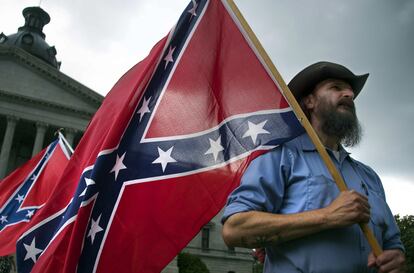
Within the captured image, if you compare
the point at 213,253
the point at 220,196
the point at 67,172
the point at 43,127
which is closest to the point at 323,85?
the point at 220,196

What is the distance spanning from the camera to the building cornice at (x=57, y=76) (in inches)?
1526

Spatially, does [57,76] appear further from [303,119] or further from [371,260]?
[371,260]

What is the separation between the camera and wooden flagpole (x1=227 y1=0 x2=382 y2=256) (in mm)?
2227

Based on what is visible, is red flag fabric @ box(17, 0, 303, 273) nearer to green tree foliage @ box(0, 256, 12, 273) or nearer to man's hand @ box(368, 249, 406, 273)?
man's hand @ box(368, 249, 406, 273)

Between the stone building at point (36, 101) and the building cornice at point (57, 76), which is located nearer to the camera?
the stone building at point (36, 101)

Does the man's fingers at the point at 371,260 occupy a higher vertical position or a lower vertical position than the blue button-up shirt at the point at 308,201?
lower

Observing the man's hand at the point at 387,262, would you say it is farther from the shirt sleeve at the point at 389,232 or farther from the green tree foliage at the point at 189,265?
the green tree foliage at the point at 189,265

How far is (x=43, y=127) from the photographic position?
38.2 metres

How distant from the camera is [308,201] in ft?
8.03

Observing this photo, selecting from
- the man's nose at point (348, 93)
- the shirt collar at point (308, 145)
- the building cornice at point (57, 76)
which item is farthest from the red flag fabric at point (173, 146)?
the building cornice at point (57, 76)

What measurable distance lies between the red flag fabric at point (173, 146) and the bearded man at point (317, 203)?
23 cm

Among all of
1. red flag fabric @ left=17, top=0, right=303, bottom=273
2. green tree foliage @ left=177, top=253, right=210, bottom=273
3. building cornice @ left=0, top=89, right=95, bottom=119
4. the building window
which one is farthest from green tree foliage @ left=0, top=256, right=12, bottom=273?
the building window

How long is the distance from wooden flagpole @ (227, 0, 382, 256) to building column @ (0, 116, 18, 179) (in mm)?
37033

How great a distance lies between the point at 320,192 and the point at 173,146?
133 centimetres
